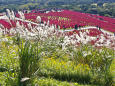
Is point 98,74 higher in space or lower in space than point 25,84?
lower

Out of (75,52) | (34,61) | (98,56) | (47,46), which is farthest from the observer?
(47,46)

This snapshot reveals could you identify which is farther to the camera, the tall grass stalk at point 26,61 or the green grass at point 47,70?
the green grass at point 47,70

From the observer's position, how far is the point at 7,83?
173 inches

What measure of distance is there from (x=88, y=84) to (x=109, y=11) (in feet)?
179

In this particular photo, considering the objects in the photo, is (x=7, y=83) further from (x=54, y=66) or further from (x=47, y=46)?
(x=47, y=46)

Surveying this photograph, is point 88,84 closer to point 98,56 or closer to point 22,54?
point 98,56

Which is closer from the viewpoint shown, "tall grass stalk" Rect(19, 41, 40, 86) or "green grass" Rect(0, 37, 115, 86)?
"tall grass stalk" Rect(19, 41, 40, 86)

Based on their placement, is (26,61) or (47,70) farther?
(47,70)

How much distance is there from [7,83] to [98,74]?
3.51 meters

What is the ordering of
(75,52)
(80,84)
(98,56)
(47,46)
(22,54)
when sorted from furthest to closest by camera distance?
(47,46)
(75,52)
(98,56)
(80,84)
(22,54)

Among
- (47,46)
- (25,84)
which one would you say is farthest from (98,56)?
(25,84)

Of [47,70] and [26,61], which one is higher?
[26,61]

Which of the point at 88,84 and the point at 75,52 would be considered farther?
the point at 75,52

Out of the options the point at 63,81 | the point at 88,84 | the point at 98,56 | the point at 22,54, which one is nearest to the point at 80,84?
the point at 88,84
